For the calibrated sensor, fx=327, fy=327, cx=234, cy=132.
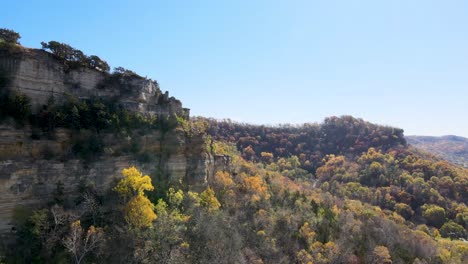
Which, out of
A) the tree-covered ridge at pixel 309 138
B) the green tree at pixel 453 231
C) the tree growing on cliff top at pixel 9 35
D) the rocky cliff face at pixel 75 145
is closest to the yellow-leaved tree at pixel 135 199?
the rocky cliff face at pixel 75 145

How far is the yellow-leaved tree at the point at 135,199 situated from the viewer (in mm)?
27469

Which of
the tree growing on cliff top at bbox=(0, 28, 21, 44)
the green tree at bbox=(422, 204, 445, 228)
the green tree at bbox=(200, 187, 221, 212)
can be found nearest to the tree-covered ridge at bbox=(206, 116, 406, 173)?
the green tree at bbox=(422, 204, 445, 228)

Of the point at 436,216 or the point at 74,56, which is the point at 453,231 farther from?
the point at 74,56

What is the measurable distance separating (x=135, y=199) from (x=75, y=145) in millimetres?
6942

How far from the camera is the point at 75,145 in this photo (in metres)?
28.2

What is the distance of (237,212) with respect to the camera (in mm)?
39375

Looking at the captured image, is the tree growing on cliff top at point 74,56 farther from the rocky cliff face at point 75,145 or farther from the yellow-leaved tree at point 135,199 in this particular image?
the yellow-leaved tree at point 135,199

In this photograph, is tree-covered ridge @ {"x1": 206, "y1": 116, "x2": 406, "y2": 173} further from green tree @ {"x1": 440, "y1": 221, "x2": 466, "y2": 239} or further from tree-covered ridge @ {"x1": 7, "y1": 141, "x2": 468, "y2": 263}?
tree-covered ridge @ {"x1": 7, "y1": 141, "x2": 468, "y2": 263}

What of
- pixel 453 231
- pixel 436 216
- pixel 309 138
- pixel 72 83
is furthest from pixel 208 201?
pixel 309 138

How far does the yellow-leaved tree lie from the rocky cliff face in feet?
7.00

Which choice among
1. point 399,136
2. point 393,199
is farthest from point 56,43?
point 399,136

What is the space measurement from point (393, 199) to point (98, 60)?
74.1 metres

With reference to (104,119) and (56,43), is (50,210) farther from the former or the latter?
(56,43)

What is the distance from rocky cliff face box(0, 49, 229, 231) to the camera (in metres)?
24.5
